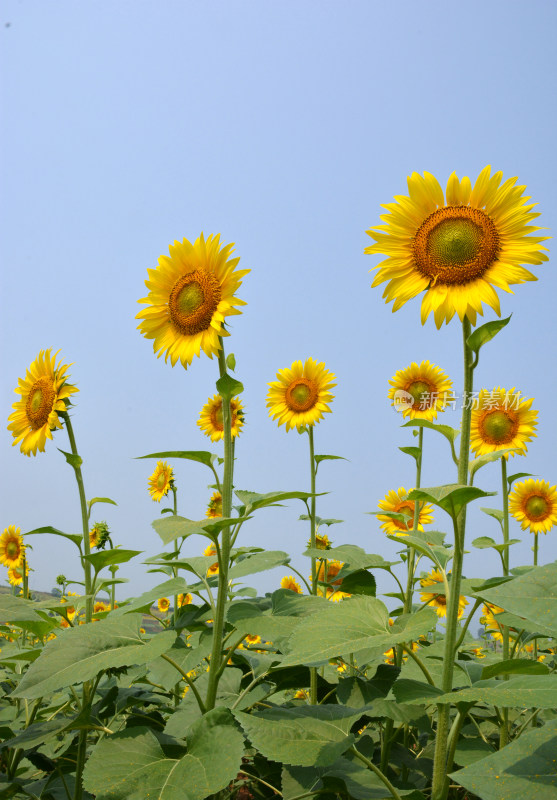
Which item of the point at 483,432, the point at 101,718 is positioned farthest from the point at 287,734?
the point at 483,432

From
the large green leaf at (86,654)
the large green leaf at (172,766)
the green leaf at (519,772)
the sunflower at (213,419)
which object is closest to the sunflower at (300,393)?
the sunflower at (213,419)

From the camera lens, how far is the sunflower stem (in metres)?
1.74

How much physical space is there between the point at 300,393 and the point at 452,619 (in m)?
3.34

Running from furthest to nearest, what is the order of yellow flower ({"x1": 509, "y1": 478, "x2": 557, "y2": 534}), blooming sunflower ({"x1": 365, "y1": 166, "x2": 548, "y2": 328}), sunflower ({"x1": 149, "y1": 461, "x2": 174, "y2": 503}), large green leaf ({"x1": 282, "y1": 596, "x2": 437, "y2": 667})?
sunflower ({"x1": 149, "y1": 461, "x2": 174, "y2": 503}) → yellow flower ({"x1": 509, "y1": 478, "x2": 557, "y2": 534}) → blooming sunflower ({"x1": 365, "y1": 166, "x2": 548, "y2": 328}) → large green leaf ({"x1": 282, "y1": 596, "x2": 437, "y2": 667})

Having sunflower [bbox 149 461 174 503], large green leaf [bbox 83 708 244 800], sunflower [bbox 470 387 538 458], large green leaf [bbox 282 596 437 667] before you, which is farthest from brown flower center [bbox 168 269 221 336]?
sunflower [bbox 149 461 174 503]

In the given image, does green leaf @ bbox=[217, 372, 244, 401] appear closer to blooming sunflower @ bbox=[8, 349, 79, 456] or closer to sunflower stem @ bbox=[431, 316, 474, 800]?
sunflower stem @ bbox=[431, 316, 474, 800]

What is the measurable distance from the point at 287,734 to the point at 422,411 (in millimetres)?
3100

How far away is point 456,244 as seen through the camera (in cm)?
236

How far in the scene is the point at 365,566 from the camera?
296cm

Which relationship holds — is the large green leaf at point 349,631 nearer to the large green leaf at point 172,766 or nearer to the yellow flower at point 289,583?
the large green leaf at point 172,766

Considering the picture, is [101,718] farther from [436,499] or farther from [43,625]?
[436,499]

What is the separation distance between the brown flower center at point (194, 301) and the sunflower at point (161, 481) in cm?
352

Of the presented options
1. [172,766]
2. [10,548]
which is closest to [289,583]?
[10,548]

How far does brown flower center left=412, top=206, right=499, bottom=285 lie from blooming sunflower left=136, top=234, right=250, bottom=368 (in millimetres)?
736
